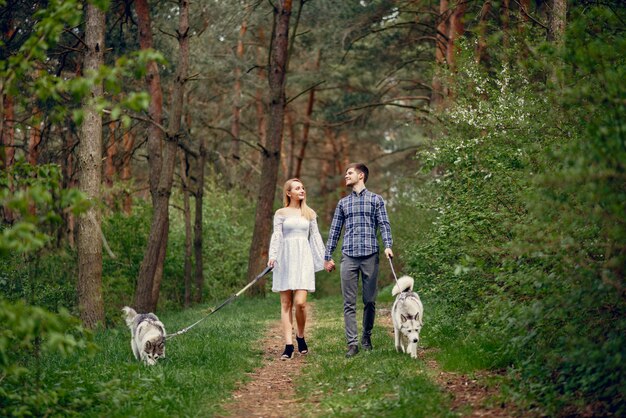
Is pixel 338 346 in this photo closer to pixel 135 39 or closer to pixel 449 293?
pixel 449 293

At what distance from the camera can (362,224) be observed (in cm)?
1003

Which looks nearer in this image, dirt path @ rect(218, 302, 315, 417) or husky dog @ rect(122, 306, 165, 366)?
dirt path @ rect(218, 302, 315, 417)

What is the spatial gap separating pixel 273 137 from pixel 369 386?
13.9m

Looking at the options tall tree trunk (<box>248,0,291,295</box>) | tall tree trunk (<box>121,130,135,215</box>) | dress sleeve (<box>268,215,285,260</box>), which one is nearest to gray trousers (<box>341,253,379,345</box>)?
dress sleeve (<box>268,215,285,260</box>)

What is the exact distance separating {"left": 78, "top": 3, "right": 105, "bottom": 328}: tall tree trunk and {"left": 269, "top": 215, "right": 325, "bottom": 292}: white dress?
387cm

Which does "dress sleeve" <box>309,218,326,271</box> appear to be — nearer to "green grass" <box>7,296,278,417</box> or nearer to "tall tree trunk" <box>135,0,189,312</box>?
"green grass" <box>7,296,278,417</box>

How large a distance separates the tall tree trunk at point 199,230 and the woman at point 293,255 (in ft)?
35.9

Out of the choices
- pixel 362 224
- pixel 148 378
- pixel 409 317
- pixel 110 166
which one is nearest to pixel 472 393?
pixel 409 317

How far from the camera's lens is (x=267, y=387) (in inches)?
338

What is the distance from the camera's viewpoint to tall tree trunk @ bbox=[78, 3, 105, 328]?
13.0 metres

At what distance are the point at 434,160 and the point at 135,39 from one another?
9.32m

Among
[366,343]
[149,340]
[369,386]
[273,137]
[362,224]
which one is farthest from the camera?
[273,137]

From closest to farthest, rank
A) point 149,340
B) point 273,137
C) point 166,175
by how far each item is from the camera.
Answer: point 149,340, point 166,175, point 273,137

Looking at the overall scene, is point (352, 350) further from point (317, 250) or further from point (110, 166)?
point (110, 166)
